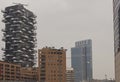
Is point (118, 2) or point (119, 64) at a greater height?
point (118, 2)

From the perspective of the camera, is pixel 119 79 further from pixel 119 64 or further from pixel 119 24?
pixel 119 24

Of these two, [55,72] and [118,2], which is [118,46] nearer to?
[118,2]

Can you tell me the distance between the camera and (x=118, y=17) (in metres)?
124

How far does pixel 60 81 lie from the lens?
7303 inches

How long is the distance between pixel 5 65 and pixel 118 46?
92.0 m

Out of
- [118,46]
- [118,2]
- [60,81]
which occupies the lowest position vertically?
[60,81]

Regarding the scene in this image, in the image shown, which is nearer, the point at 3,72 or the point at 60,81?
the point at 60,81

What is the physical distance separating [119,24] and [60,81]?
71.7m

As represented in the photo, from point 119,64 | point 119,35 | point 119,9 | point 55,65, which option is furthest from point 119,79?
point 55,65

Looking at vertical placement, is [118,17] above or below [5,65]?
above

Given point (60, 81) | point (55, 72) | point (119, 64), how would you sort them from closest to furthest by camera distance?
point (119, 64)
point (60, 81)
point (55, 72)

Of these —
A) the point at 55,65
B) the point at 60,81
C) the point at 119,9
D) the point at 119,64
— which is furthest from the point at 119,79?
the point at 55,65

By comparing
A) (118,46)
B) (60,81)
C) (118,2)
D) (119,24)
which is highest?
(118,2)

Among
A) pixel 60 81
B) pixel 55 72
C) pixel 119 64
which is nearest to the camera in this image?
pixel 119 64
